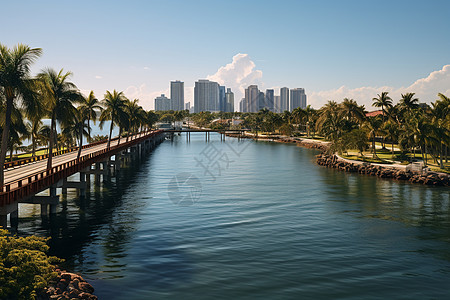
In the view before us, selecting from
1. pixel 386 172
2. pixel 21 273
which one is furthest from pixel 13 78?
pixel 386 172

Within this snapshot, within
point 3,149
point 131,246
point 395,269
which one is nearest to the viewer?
point 395,269

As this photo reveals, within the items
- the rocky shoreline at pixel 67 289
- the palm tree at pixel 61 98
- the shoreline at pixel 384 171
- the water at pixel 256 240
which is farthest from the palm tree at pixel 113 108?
the rocky shoreline at pixel 67 289

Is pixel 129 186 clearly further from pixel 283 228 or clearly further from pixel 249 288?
pixel 249 288

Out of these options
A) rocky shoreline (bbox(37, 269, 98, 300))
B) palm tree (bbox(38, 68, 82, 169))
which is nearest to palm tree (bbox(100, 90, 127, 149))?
palm tree (bbox(38, 68, 82, 169))

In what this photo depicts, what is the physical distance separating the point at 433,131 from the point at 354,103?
61.2m

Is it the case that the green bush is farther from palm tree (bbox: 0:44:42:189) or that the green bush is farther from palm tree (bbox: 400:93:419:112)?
palm tree (bbox: 400:93:419:112)

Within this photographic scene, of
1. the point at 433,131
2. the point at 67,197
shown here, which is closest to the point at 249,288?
the point at 67,197

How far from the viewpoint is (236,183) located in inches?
2596

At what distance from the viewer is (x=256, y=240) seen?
33250mm

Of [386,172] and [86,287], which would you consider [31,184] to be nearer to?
[86,287]

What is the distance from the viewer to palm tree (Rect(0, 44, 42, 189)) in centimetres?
3253

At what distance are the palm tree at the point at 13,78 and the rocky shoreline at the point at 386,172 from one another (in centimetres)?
5892

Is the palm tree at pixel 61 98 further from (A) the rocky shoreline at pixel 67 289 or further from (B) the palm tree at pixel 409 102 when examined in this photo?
(B) the palm tree at pixel 409 102

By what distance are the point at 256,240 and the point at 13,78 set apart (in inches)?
960
